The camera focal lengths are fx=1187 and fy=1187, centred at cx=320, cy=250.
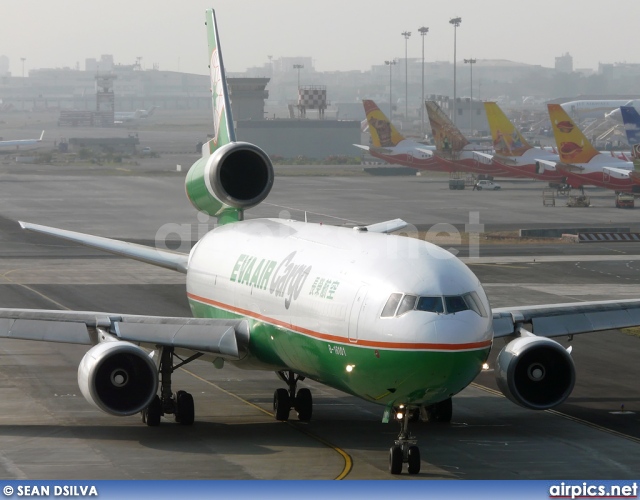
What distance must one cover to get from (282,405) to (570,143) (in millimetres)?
95957

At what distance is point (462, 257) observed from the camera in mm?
71375

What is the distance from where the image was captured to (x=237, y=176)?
3672cm

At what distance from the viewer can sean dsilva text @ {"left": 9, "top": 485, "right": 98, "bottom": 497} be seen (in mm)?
21391

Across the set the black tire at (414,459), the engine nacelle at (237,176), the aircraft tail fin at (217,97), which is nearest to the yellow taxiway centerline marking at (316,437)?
the black tire at (414,459)

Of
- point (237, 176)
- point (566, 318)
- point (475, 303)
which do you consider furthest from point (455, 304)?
point (237, 176)

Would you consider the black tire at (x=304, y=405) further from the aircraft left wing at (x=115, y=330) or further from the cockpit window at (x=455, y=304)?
the cockpit window at (x=455, y=304)

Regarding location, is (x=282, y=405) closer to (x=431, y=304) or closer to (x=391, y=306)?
(x=391, y=306)

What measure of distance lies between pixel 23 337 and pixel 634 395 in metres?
17.9

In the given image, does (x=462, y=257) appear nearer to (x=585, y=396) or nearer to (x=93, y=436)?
(x=585, y=396)

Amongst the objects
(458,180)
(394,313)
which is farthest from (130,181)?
(394,313)

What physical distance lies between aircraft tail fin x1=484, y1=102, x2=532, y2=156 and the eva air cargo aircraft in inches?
3856

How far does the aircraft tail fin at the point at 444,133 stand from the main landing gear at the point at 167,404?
111539 mm

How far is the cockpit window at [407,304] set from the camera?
24.0 metres

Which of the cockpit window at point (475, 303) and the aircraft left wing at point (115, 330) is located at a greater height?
the cockpit window at point (475, 303)
